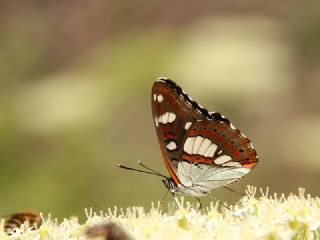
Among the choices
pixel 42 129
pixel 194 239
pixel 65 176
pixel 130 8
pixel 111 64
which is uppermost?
pixel 130 8

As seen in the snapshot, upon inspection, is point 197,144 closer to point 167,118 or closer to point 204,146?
point 204,146

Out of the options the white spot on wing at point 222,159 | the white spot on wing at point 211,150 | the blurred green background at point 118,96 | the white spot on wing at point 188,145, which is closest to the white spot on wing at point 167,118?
the white spot on wing at point 188,145

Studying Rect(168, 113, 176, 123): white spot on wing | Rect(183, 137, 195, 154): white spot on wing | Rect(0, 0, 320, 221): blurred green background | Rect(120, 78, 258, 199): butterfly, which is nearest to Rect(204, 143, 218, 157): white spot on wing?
Rect(120, 78, 258, 199): butterfly

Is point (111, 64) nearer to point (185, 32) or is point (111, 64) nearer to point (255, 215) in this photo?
point (185, 32)

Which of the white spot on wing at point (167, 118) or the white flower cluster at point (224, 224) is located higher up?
the white spot on wing at point (167, 118)

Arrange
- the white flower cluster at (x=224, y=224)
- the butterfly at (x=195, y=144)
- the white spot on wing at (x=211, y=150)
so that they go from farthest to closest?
the white spot on wing at (x=211, y=150), the butterfly at (x=195, y=144), the white flower cluster at (x=224, y=224)

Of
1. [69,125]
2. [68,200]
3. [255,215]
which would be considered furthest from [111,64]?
[255,215]

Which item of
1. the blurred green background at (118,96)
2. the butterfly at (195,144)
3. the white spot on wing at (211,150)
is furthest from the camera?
the blurred green background at (118,96)

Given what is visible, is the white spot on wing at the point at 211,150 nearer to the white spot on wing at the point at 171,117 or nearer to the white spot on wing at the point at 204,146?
the white spot on wing at the point at 204,146

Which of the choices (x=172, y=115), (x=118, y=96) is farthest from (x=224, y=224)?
(x=118, y=96)
